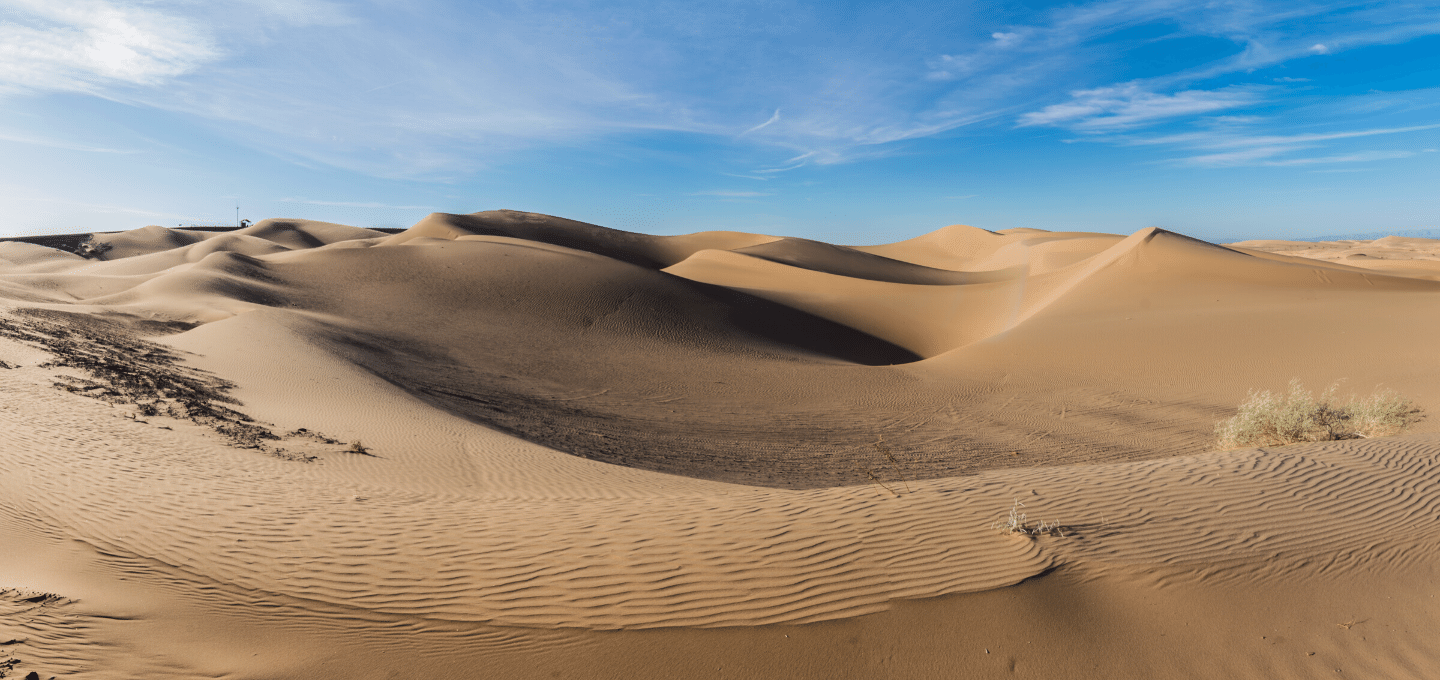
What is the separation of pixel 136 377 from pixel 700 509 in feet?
36.6

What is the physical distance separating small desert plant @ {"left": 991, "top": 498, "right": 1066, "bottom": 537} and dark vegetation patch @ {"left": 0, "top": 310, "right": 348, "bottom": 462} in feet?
25.3

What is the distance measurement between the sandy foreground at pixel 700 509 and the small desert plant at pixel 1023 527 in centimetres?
10

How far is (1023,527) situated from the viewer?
16.2ft

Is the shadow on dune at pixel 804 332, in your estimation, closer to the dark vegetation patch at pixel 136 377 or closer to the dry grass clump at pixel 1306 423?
the dry grass clump at pixel 1306 423

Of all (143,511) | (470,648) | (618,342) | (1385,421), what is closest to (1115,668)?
(470,648)

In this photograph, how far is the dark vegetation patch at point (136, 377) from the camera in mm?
9570

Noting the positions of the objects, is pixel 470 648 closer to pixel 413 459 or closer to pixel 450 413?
pixel 413 459

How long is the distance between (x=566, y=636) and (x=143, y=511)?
4.41 metres

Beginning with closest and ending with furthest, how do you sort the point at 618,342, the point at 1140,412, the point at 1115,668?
the point at 1115,668 < the point at 1140,412 < the point at 618,342

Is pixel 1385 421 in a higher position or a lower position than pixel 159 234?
lower

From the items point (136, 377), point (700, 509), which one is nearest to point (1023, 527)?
point (700, 509)

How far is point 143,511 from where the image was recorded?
5918 millimetres

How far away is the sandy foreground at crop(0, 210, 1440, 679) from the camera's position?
4.02m

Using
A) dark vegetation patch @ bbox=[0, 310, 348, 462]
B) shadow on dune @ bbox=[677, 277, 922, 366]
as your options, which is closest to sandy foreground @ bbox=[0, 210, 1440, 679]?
dark vegetation patch @ bbox=[0, 310, 348, 462]
